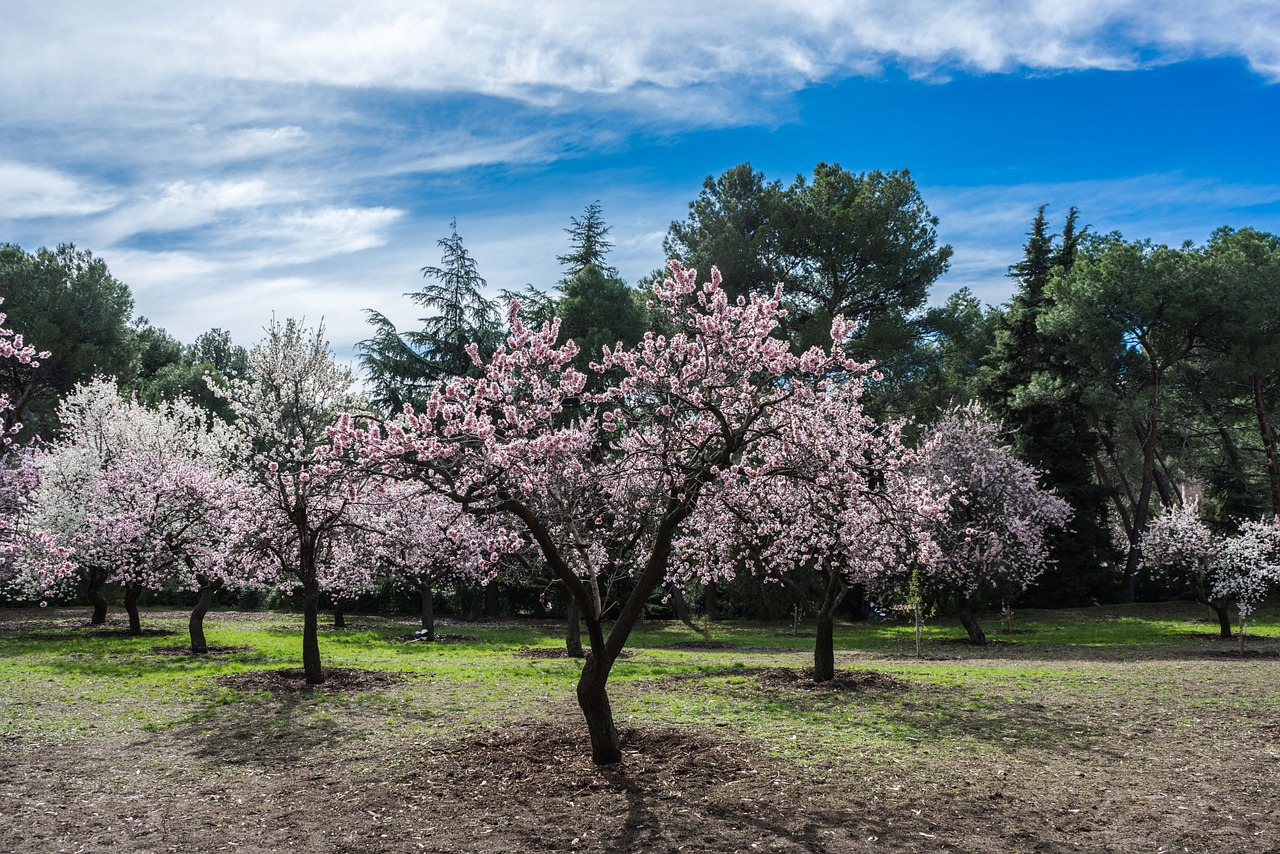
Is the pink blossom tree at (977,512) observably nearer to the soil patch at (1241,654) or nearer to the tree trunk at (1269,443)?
the soil patch at (1241,654)

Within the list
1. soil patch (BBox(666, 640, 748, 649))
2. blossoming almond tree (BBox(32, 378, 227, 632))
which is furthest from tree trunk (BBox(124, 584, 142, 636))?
soil patch (BBox(666, 640, 748, 649))

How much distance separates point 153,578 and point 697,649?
13.7m

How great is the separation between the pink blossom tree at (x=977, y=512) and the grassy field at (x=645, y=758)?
17.1 ft

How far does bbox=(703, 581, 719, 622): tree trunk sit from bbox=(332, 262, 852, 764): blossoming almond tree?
958 inches

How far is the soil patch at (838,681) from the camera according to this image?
13.7 m

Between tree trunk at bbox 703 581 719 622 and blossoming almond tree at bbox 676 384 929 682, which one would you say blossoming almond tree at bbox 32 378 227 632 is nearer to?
blossoming almond tree at bbox 676 384 929 682

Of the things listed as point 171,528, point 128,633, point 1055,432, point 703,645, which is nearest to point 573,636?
point 703,645

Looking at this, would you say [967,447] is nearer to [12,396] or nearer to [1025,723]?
[1025,723]

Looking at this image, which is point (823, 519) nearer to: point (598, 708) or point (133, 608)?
point (598, 708)

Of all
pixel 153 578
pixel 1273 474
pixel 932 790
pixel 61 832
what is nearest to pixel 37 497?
pixel 153 578

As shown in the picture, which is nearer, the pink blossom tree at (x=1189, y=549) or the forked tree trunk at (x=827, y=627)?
the forked tree trunk at (x=827, y=627)

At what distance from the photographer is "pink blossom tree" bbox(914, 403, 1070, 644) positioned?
73.0 ft

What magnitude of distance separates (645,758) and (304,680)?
8.17 meters

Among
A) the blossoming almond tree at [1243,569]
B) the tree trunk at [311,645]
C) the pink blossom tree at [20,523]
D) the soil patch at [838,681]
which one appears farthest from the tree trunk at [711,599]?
the pink blossom tree at [20,523]
